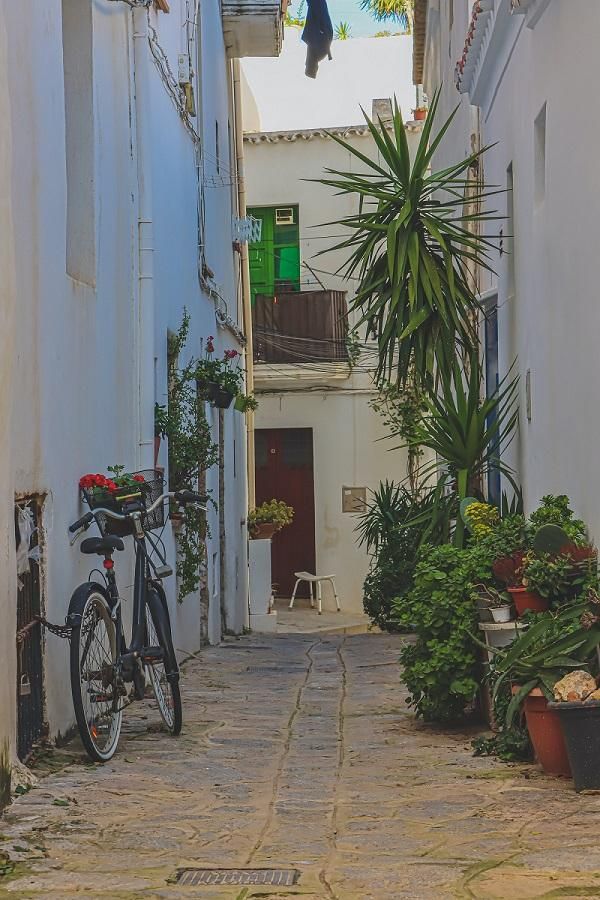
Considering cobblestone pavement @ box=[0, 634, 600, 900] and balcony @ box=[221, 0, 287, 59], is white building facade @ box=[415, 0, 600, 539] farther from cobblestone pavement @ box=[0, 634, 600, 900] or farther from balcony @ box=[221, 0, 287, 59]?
balcony @ box=[221, 0, 287, 59]

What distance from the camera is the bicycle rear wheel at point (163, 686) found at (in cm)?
712

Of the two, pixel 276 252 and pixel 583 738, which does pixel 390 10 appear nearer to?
pixel 276 252

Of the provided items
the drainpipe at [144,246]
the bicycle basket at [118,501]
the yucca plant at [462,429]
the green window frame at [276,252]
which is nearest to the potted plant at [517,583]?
the bicycle basket at [118,501]

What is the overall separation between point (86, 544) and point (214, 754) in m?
1.26

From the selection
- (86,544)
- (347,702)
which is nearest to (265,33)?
(347,702)

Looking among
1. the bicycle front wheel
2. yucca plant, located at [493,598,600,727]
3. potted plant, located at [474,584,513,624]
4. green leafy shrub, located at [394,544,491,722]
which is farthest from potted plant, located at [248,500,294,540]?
yucca plant, located at [493,598,600,727]

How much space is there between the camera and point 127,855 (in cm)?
471

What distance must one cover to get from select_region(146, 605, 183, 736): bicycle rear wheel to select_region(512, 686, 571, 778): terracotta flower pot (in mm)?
2064

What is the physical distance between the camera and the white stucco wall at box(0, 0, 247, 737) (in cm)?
608

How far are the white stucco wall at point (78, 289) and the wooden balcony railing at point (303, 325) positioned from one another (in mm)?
9530

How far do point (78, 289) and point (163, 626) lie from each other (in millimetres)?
1929

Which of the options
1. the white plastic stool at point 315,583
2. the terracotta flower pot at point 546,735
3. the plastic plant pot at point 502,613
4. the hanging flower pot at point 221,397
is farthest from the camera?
the white plastic stool at point 315,583

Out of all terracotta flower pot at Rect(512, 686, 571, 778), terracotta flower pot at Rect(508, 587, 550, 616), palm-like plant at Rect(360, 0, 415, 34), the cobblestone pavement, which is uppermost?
palm-like plant at Rect(360, 0, 415, 34)

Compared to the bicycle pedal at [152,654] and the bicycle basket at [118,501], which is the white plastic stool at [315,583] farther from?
the bicycle pedal at [152,654]
